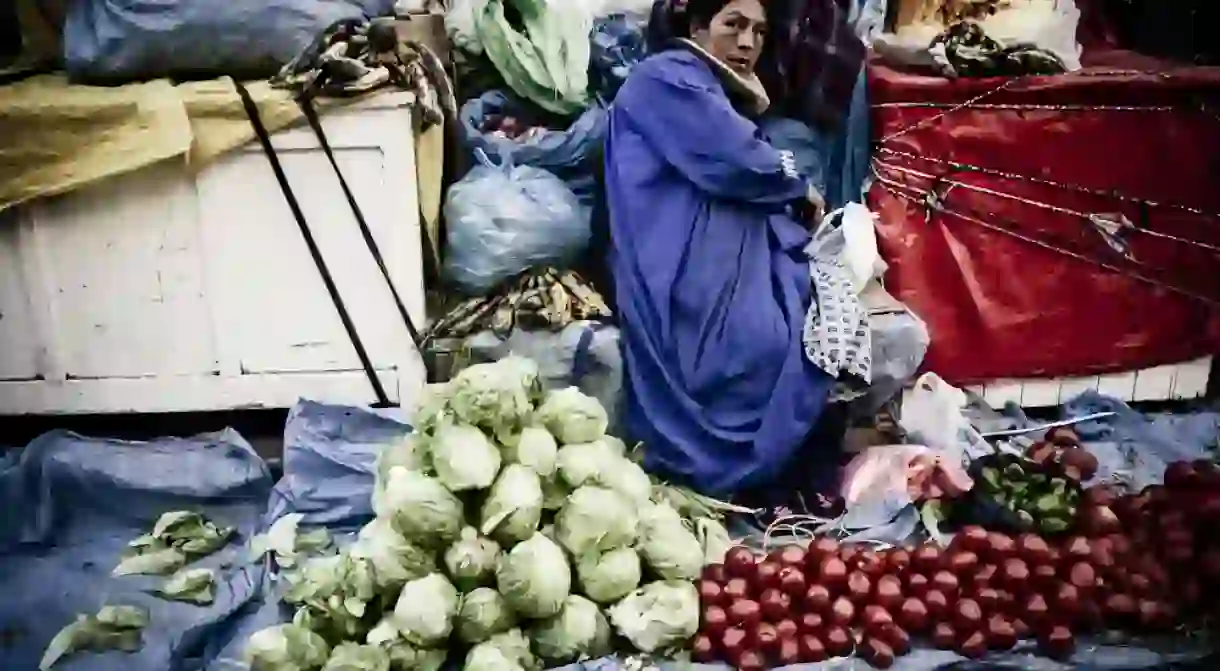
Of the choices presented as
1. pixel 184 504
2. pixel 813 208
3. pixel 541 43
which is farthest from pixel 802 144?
pixel 184 504

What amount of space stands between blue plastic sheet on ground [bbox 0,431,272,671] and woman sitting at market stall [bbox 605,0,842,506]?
0.66m

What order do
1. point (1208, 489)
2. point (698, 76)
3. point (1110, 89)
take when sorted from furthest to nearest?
1. point (1110, 89)
2. point (698, 76)
3. point (1208, 489)

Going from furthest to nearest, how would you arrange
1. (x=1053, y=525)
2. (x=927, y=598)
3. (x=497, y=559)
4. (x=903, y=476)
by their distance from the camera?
(x=903, y=476) < (x=1053, y=525) < (x=927, y=598) < (x=497, y=559)

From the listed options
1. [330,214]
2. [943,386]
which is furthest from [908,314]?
[330,214]

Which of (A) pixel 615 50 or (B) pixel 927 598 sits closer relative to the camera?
(B) pixel 927 598

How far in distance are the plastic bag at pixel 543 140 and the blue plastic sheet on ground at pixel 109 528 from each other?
0.64 metres

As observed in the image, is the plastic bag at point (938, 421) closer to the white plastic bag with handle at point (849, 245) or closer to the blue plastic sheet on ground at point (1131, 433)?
the blue plastic sheet on ground at point (1131, 433)

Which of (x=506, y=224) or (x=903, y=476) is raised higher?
(x=506, y=224)

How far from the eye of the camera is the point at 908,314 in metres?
1.77

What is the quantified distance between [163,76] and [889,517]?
1.37 metres

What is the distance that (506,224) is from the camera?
1.62m

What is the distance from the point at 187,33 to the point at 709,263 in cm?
88

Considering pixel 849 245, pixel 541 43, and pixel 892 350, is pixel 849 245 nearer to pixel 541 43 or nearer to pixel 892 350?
pixel 892 350

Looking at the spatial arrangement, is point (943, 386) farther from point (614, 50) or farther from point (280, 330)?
point (280, 330)
